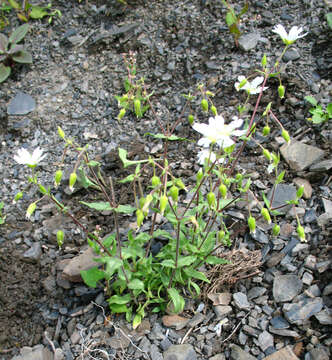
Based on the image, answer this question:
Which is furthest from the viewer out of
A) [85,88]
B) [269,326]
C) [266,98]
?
[85,88]

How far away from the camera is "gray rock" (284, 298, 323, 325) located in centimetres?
233

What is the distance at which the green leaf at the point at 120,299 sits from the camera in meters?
2.44

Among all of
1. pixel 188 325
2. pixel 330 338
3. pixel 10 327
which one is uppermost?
pixel 330 338

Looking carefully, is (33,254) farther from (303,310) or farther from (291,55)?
(291,55)

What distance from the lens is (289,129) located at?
3.40 meters

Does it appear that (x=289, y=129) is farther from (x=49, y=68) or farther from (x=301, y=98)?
(x=49, y=68)

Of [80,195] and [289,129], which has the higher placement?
[289,129]

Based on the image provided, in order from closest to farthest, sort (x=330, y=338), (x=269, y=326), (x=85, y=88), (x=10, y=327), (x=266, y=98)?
1. (x=330, y=338)
2. (x=269, y=326)
3. (x=10, y=327)
4. (x=266, y=98)
5. (x=85, y=88)

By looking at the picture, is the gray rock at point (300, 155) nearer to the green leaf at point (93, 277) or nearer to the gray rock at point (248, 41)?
the gray rock at point (248, 41)

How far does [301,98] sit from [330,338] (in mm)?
2024

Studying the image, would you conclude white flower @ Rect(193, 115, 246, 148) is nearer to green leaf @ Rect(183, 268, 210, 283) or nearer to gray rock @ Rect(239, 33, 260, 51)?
green leaf @ Rect(183, 268, 210, 283)

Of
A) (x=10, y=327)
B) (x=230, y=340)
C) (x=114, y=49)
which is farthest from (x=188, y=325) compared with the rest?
(x=114, y=49)

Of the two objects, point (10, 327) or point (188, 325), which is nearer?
point (188, 325)

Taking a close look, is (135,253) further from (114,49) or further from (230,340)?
(114,49)
